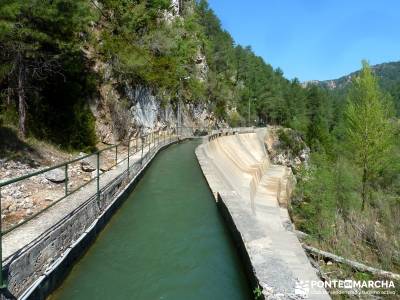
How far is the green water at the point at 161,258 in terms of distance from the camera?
244 inches

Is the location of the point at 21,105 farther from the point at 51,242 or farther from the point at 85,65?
the point at 51,242

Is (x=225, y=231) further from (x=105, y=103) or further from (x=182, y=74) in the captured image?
(x=182, y=74)

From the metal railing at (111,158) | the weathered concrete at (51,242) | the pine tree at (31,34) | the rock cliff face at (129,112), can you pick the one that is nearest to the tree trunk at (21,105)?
the pine tree at (31,34)

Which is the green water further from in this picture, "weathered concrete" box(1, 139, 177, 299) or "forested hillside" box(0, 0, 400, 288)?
"forested hillside" box(0, 0, 400, 288)

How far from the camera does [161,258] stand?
742 centimetres

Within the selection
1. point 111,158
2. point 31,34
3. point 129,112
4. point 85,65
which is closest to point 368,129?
point 129,112

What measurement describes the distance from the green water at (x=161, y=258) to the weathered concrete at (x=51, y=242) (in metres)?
0.28

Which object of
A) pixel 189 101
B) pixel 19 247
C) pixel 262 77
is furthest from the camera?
pixel 262 77

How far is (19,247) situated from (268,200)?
23.7 metres

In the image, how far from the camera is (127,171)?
13.3 meters

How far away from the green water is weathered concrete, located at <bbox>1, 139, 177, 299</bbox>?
284 millimetres

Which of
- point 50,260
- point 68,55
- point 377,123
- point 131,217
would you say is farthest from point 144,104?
point 50,260

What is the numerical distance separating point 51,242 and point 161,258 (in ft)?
6.74

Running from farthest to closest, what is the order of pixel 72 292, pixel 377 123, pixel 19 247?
pixel 377 123
pixel 72 292
pixel 19 247
